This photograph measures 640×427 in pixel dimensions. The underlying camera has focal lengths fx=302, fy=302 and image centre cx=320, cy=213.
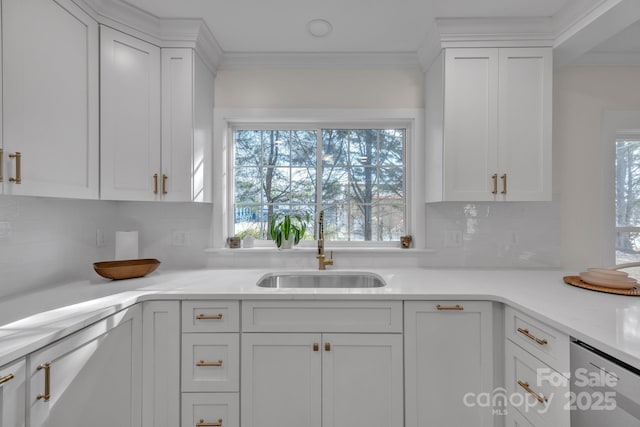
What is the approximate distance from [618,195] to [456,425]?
2.02 meters

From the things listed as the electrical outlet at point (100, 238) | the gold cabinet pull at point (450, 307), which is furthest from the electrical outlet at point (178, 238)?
the gold cabinet pull at point (450, 307)

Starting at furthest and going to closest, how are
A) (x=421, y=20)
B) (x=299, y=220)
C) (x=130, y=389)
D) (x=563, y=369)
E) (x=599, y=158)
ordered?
(x=299, y=220), (x=599, y=158), (x=421, y=20), (x=130, y=389), (x=563, y=369)

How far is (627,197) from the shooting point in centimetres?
218

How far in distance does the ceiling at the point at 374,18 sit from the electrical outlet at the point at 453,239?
1301 millimetres

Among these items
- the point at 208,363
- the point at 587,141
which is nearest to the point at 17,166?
the point at 208,363

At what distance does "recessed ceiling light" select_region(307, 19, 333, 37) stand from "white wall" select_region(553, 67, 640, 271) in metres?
1.65

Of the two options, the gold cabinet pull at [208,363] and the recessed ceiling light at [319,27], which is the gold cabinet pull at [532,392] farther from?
the recessed ceiling light at [319,27]

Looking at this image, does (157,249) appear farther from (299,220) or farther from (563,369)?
(563,369)

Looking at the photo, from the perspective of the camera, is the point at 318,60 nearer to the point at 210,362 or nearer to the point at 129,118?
the point at 129,118

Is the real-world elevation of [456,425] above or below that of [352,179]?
below

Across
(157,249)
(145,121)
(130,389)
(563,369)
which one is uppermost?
(145,121)

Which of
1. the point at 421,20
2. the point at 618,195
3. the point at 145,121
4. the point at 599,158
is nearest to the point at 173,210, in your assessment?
the point at 145,121

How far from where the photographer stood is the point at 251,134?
7.72ft

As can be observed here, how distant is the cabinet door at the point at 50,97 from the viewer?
3.94 feet
